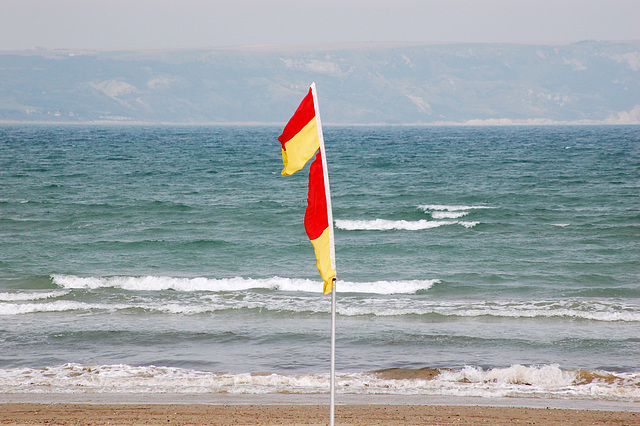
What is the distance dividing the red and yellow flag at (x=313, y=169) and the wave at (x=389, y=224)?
22063 mm

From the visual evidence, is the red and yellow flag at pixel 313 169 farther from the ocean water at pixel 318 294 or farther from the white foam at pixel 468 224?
the white foam at pixel 468 224

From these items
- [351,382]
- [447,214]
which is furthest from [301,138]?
[447,214]

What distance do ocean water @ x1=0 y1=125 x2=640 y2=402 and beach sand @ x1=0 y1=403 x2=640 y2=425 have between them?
0.85 m

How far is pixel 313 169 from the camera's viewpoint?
5781mm

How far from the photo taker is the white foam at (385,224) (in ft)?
91.1

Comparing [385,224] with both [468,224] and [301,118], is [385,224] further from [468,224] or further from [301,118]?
[301,118]

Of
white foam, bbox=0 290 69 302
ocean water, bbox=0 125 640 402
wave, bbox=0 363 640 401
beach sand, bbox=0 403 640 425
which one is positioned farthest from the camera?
white foam, bbox=0 290 69 302

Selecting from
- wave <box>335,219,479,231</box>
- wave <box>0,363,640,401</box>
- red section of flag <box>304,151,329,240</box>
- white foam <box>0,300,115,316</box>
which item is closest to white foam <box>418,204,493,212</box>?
wave <box>335,219,479,231</box>

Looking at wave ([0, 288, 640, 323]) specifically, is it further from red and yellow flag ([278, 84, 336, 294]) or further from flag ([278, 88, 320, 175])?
flag ([278, 88, 320, 175])

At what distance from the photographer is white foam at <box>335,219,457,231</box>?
27781 mm

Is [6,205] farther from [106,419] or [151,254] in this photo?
[106,419]

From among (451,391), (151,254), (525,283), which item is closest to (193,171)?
(151,254)

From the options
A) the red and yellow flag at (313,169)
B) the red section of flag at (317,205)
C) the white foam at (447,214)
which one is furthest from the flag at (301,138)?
the white foam at (447,214)

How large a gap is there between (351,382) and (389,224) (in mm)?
18999
